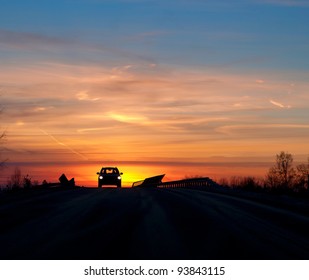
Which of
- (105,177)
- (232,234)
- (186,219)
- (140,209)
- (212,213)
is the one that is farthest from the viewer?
(105,177)

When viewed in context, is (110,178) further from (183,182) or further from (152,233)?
(152,233)

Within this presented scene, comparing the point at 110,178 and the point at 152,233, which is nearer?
the point at 152,233

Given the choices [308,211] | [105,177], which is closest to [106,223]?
[308,211]

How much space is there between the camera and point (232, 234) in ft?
43.2

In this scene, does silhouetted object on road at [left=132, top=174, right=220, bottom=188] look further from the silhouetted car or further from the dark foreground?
the dark foreground

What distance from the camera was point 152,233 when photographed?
13.1 meters

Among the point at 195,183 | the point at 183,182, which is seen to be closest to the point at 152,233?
the point at 195,183

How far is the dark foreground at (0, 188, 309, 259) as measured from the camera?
10.8 meters

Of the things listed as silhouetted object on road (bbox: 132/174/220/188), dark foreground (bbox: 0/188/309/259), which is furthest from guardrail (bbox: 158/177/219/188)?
dark foreground (bbox: 0/188/309/259)

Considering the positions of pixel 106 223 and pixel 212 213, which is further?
pixel 212 213

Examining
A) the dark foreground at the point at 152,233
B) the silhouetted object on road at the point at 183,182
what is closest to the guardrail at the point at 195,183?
the silhouetted object on road at the point at 183,182

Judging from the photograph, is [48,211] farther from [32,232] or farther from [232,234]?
[232,234]
